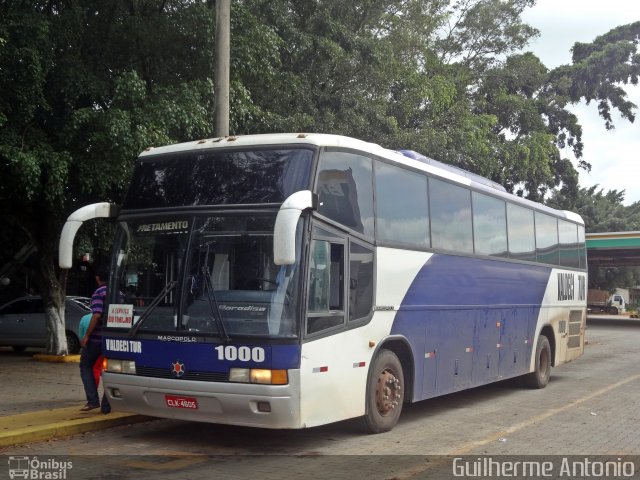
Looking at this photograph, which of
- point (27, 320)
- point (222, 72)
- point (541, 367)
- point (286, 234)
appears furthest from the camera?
point (27, 320)

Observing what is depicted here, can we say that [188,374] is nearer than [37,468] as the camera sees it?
No

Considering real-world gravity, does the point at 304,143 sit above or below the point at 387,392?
above

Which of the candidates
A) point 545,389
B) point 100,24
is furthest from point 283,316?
point 100,24

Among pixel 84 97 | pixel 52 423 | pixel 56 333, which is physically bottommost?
pixel 52 423

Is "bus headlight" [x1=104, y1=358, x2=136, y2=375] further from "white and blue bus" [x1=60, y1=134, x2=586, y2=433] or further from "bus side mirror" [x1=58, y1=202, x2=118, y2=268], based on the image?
"bus side mirror" [x1=58, y1=202, x2=118, y2=268]

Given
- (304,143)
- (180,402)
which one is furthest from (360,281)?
(180,402)

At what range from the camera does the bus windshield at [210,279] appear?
7914mm

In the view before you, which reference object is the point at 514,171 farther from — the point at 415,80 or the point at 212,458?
the point at 212,458

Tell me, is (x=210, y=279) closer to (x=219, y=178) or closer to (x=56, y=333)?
(x=219, y=178)

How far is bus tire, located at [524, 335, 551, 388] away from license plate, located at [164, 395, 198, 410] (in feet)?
27.3

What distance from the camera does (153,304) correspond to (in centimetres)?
841

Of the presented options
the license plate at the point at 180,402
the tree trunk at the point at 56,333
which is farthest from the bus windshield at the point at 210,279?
the tree trunk at the point at 56,333

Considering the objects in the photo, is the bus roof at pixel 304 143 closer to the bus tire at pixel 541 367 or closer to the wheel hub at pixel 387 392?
the wheel hub at pixel 387 392

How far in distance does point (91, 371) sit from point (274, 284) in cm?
348
